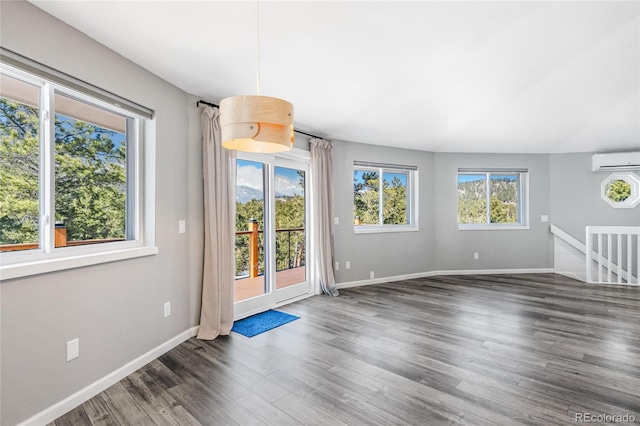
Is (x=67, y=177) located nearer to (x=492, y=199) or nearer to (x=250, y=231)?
(x=250, y=231)

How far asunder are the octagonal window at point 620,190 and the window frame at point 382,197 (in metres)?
3.51

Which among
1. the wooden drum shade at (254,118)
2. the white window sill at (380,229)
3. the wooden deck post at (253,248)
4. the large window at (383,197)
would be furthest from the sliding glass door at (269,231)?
the wooden drum shade at (254,118)

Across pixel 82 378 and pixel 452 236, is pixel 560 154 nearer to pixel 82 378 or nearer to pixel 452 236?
pixel 452 236

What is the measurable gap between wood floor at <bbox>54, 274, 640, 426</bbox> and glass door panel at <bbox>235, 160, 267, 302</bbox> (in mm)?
616

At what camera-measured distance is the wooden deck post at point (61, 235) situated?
215 centimetres

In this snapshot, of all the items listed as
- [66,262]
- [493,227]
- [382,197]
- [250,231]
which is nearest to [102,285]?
[66,262]

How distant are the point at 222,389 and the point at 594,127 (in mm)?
5646

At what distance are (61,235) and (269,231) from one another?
224 cm

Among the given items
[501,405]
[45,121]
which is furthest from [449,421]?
[45,121]

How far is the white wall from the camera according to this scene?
5.95 feet

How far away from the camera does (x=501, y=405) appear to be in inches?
80.8

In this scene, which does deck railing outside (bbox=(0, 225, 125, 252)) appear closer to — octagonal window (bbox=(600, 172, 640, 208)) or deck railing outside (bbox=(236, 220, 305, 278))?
deck railing outside (bbox=(236, 220, 305, 278))

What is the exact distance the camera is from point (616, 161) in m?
5.77

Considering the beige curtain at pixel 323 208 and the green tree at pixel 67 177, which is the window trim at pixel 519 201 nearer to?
the beige curtain at pixel 323 208
